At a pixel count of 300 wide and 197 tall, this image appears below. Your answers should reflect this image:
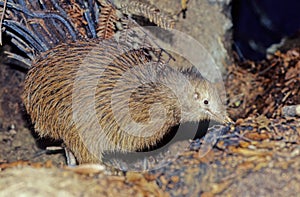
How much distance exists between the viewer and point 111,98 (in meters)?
2.75

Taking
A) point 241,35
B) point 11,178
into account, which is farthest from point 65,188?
point 241,35

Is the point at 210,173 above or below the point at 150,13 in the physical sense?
below

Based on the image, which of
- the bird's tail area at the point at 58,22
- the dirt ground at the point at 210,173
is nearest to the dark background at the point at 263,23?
the bird's tail area at the point at 58,22

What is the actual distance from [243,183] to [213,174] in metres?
0.15

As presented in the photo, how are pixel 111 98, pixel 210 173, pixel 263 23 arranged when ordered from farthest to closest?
pixel 263 23 < pixel 111 98 < pixel 210 173

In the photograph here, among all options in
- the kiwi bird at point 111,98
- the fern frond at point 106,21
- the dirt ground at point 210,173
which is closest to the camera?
the dirt ground at point 210,173

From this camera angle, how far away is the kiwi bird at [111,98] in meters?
2.74

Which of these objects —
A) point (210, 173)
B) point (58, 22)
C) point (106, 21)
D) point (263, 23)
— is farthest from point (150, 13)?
point (263, 23)

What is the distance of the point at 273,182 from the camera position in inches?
80.1

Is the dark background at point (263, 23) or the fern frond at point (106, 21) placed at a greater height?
the dark background at point (263, 23)

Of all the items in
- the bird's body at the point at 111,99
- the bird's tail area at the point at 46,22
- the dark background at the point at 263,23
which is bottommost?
the bird's body at the point at 111,99

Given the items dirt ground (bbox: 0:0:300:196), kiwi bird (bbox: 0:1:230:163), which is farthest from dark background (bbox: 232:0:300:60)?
dirt ground (bbox: 0:0:300:196)

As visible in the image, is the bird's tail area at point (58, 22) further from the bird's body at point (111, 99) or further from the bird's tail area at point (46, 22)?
the bird's body at point (111, 99)

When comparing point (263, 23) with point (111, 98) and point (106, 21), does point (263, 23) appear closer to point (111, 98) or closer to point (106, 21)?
point (106, 21)
